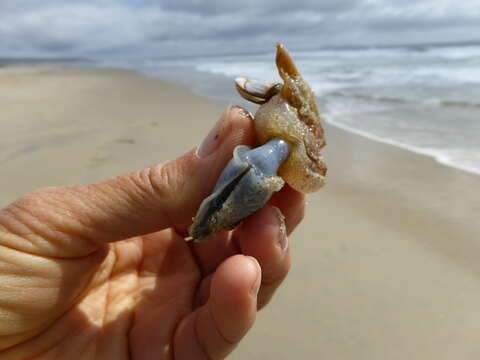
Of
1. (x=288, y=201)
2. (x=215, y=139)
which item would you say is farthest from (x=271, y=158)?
(x=288, y=201)

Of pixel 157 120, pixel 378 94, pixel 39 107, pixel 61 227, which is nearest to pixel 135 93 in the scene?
pixel 39 107

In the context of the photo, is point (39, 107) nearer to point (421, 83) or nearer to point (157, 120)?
point (157, 120)

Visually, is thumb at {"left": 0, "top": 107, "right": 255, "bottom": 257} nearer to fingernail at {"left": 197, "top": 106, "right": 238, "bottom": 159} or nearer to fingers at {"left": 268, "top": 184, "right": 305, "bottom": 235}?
fingernail at {"left": 197, "top": 106, "right": 238, "bottom": 159}

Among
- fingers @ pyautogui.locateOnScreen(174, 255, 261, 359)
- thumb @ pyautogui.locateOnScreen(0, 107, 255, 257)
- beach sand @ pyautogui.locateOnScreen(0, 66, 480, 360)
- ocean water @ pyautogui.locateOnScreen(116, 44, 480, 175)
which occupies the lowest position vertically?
ocean water @ pyautogui.locateOnScreen(116, 44, 480, 175)

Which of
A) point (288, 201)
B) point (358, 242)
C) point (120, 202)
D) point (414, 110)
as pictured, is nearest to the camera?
point (120, 202)

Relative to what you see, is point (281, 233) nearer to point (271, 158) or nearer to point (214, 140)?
point (271, 158)

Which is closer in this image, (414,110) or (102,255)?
(102,255)

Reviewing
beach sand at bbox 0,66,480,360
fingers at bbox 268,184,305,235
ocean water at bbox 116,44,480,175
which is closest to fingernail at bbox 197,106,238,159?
fingers at bbox 268,184,305,235
